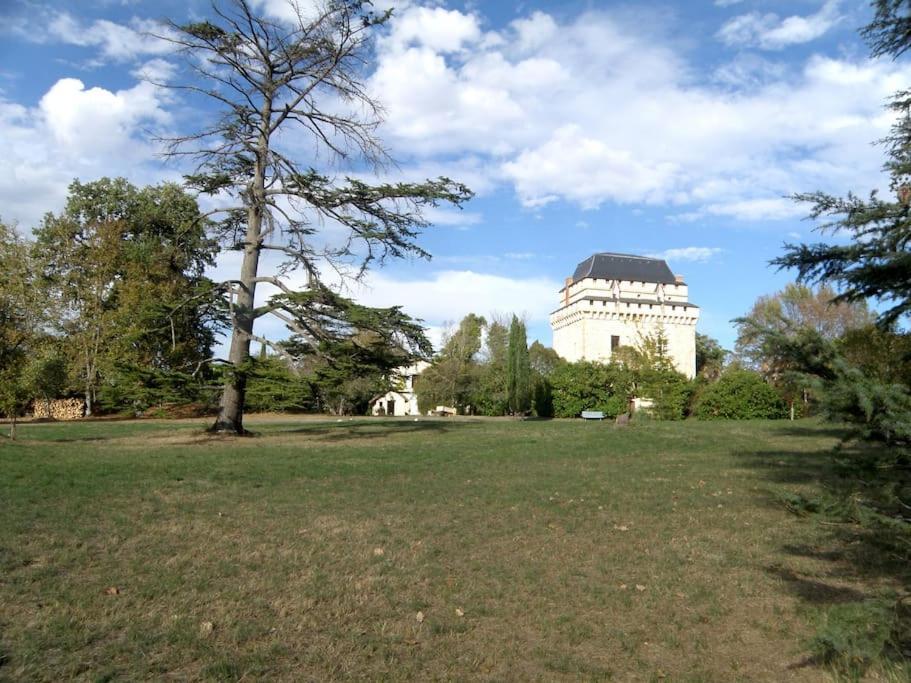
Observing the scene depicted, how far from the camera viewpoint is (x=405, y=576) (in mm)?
5664

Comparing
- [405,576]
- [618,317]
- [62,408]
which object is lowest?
[405,576]

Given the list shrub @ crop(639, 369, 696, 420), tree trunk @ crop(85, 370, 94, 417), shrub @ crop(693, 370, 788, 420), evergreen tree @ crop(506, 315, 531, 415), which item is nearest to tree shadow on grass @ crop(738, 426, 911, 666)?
shrub @ crop(693, 370, 788, 420)

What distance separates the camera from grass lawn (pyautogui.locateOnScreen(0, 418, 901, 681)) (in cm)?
409

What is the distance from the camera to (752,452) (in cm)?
1559

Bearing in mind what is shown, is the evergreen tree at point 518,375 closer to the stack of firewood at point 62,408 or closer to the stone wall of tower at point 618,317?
the stone wall of tower at point 618,317

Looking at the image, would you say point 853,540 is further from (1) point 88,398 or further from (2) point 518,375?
(1) point 88,398

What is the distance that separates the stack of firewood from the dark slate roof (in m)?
45.3

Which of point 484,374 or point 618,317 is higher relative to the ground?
point 618,317

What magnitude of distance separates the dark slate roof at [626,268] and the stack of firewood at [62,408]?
4529cm

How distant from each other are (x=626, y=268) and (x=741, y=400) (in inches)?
1261

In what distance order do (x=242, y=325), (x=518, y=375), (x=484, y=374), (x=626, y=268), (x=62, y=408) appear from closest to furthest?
(x=242, y=325), (x=62, y=408), (x=518, y=375), (x=484, y=374), (x=626, y=268)

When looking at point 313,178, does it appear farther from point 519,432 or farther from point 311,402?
point 519,432

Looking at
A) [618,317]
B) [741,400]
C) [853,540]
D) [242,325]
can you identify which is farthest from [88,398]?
[618,317]

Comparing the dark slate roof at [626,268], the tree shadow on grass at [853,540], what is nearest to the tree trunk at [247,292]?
the tree shadow on grass at [853,540]
